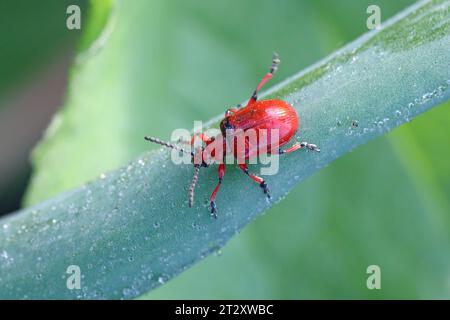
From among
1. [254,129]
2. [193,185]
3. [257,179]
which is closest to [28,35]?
[254,129]

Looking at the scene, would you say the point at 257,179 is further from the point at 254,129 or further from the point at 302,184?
the point at 302,184

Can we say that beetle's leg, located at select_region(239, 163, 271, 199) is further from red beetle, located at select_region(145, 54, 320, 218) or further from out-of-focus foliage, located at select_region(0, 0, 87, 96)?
out-of-focus foliage, located at select_region(0, 0, 87, 96)

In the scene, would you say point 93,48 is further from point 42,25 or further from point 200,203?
point 42,25

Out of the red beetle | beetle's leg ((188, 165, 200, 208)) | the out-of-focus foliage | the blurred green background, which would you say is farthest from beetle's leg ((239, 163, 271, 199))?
the out-of-focus foliage
